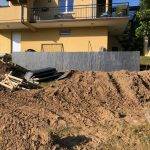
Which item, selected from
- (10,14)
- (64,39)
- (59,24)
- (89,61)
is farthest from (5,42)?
(89,61)

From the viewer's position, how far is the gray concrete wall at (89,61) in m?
29.5

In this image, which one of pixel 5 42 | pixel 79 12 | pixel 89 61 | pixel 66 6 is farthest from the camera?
pixel 5 42

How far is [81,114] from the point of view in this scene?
19.3 m

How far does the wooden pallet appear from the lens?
23.3 m

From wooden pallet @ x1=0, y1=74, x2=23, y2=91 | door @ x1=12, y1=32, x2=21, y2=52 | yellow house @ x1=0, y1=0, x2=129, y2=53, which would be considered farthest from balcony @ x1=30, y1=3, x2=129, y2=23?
wooden pallet @ x1=0, y1=74, x2=23, y2=91

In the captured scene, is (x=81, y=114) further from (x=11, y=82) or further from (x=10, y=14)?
(x=10, y=14)

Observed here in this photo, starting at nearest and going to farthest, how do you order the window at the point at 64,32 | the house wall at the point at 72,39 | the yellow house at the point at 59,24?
the yellow house at the point at 59,24, the house wall at the point at 72,39, the window at the point at 64,32

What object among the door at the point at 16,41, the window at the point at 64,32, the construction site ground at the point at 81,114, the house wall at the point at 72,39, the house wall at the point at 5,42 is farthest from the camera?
the house wall at the point at 5,42

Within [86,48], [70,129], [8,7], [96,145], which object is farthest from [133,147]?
[8,7]

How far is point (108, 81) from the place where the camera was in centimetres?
2378

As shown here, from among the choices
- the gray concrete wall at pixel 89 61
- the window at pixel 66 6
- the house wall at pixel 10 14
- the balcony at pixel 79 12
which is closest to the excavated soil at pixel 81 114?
the gray concrete wall at pixel 89 61

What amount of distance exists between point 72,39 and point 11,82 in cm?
1484

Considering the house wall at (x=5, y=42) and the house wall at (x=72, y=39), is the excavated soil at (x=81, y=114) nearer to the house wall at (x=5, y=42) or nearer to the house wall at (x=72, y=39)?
the house wall at (x=72, y=39)

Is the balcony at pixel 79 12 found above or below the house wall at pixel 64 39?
above
